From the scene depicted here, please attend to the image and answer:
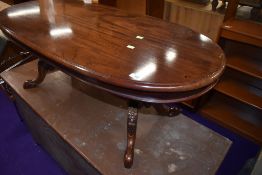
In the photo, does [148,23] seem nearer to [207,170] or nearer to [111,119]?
[111,119]

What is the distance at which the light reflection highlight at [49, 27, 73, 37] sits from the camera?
1.12 meters

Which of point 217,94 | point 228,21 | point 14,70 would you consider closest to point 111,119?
point 14,70

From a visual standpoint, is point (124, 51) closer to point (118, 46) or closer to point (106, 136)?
point (118, 46)

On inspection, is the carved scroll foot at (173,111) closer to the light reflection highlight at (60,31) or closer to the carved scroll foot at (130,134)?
the carved scroll foot at (130,134)

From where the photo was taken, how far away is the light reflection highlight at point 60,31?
112 centimetres

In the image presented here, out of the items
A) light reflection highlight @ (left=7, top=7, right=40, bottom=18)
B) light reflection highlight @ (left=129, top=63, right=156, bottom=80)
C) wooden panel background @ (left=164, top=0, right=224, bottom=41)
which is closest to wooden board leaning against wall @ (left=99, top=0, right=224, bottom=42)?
wooden panel background @ (left=164, top=0, right=224, bottom=41)

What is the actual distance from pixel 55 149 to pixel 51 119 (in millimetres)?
257

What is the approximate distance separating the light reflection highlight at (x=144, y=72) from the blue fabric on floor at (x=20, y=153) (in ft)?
3.56

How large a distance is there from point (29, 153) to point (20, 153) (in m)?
0.07

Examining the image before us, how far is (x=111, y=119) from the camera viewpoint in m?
1.38

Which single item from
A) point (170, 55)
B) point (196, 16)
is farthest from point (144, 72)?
point (196, 16)

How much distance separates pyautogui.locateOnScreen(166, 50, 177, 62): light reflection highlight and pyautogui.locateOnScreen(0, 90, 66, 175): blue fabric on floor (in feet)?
3.74

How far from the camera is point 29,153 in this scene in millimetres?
1711

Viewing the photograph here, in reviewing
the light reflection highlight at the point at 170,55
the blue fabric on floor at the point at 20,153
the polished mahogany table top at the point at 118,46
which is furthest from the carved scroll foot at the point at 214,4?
the blue fabric on floor at the point at 20,153
